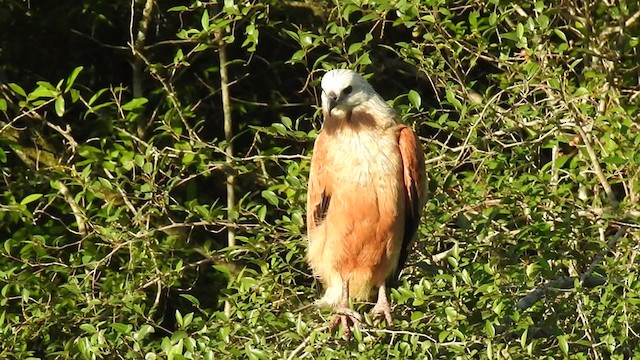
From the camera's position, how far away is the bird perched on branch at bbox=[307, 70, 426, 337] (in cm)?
529

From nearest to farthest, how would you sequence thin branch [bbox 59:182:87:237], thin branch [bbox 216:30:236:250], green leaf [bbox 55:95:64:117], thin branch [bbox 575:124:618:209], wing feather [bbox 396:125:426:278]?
wing feather [bbox 396:125:426:278] → thin branch [bbox 575:124:618:209] → green leaf [bbox 55:95:64:117] → thin branch [bbox 59:182:87:237] → thin branch [bbox 216:30:236:250]

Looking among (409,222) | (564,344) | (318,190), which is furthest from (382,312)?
(564,344)

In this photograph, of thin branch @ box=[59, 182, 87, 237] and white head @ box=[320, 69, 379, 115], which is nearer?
white head @ box=[320, 69, 379, 115]

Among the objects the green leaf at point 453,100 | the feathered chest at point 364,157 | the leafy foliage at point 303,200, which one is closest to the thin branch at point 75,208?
the leafy foliage at point 303,200

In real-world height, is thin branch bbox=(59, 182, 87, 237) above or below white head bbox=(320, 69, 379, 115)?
below

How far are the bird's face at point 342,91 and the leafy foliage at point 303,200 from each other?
0.23 meters

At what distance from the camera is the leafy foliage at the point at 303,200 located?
4461 mm

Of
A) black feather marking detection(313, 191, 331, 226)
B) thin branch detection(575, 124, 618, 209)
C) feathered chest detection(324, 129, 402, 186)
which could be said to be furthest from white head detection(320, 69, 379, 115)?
thin branch detection(575, 124, 618, 209)

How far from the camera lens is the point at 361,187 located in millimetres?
5309

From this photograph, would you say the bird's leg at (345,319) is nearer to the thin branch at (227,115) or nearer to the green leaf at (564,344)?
the green leaf at (564,344)

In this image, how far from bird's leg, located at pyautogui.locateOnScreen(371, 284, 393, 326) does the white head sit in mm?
850

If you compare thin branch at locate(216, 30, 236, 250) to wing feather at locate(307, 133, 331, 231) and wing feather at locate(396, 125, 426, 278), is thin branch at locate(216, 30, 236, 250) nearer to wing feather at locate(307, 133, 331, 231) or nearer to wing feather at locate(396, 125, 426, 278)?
wing feather at locate(307, 133, 331, 231)

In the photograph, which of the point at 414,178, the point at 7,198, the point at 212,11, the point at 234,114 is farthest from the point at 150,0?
the point at 414,178

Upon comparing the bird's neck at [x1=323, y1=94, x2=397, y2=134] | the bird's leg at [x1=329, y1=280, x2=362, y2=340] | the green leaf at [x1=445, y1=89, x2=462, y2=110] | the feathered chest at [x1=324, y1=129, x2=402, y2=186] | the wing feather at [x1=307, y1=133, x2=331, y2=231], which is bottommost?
the bird's leg at [x1=329, y1=280, x2=362, y2=340]
